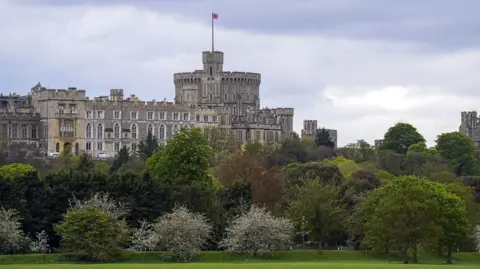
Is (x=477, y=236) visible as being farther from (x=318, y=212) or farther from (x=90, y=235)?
(x=90, y=235)

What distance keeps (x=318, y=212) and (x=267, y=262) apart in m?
11.9

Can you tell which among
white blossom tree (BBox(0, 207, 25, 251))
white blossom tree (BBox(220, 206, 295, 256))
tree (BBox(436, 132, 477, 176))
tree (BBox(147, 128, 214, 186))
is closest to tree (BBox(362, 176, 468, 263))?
white blossom tree (BBox(220, 206, 295, 256))

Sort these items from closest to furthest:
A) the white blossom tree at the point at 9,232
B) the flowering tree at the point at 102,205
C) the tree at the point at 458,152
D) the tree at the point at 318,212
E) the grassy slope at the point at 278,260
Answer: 1. the grassy slope at the point at 278,260
2. the white blossom tree at the point at 9,232
3. the flowering tree at the point at 102,205
4. the tree at the point at 318,212
5. the tree at the point at 458,152

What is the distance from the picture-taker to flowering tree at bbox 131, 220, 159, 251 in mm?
97312

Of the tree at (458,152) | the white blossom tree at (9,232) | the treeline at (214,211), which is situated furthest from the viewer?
the tree at (458,152)

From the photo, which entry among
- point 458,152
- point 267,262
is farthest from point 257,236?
point 458,152

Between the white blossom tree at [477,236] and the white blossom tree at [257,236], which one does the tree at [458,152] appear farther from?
the white blossom tree at [257,236]

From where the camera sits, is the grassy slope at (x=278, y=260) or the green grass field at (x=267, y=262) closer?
the green grass field at (x=267, y=262)

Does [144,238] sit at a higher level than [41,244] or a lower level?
higher

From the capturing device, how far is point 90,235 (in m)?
93.6

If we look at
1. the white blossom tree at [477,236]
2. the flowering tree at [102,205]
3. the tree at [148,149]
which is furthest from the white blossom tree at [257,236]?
the tree at [148,149]

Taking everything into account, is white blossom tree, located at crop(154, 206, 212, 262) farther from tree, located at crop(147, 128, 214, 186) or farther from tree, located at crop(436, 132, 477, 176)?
tree, located at crop(436, 132, 477, 176)

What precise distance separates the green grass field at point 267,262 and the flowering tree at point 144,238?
824 mm

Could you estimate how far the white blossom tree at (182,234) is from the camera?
97312 mm
